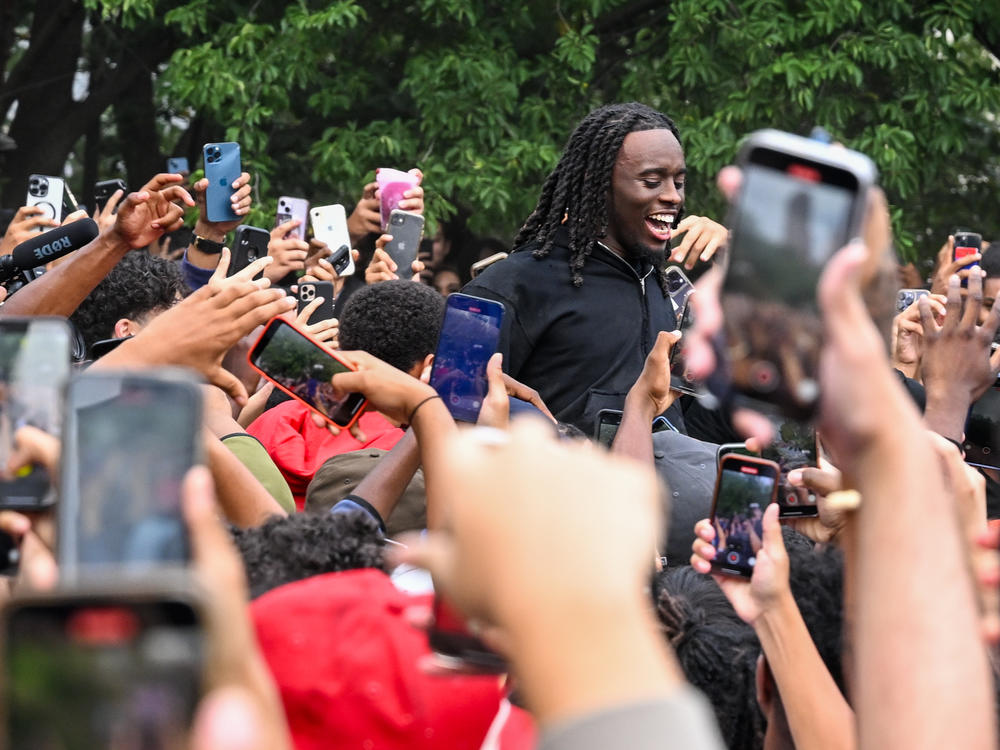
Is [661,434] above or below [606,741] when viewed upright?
below

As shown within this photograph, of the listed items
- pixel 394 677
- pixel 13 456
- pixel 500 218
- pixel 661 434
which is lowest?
pixel 500 218

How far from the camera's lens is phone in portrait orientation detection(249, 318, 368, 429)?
292 cm

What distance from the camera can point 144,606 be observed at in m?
1.14

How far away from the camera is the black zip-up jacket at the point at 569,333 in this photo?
4.45 metres

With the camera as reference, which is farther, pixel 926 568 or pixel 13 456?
pixel 13 456

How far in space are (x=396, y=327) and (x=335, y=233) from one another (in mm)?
1895

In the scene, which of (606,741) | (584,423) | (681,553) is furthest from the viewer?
(584,423)

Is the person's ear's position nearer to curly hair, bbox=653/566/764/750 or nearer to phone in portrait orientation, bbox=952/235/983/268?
curly hair, bbox=653/566/764/750

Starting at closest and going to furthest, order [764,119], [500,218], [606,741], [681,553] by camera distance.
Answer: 1. [606,741]
2. [681,553]
3. [764,119]
4. [500,218]

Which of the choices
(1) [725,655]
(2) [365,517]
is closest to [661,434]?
(1) [725,655]

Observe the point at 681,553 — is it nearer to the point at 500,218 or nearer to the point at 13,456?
the point at 13,456

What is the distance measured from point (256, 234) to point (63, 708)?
417 centimetres

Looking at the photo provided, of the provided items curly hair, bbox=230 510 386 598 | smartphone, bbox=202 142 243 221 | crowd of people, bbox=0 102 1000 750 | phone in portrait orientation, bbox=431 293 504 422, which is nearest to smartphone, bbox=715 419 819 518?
crowd of people, bbox=0 102 1000 750

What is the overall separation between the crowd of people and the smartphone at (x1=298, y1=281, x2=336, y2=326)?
2.34 feet
